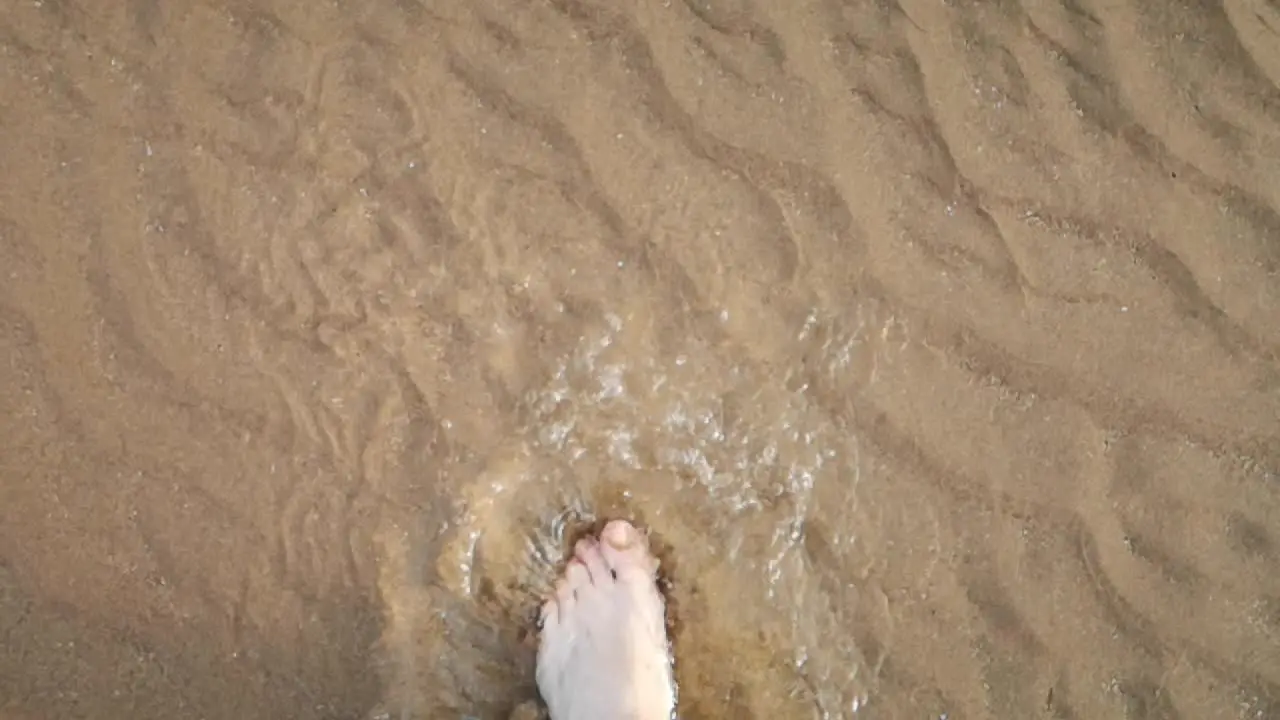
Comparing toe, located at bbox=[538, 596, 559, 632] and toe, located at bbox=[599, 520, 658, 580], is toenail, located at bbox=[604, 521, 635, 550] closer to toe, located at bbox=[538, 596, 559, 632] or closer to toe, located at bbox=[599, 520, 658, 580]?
toe, located at bbox=[599, 520, 658, 580]

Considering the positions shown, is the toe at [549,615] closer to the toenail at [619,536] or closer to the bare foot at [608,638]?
the bare foot at [608,638]

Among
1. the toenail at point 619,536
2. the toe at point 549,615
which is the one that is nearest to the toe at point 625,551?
the toenail at point 619,536

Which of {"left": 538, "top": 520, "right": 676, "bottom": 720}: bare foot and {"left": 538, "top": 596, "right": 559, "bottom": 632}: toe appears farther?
{"left": 538, "top": 596, "right": 559, "bottom": 632}: toe

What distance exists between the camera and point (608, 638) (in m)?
1.66

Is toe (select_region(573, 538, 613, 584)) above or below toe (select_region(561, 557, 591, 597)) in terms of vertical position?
above

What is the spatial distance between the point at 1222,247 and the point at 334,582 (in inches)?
60.4

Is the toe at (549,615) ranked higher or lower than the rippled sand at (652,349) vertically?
lower

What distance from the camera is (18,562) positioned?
168 cm

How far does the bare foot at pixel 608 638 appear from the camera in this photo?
1.61 m

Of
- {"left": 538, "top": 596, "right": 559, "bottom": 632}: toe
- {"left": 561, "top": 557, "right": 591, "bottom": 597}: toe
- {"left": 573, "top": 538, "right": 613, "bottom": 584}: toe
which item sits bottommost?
{"left": 538, "top": 596, "right": 559, "bottom": 632}: toe

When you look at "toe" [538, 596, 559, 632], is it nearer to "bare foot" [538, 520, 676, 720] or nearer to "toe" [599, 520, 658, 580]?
"bare foot" [538, 520, 676, 720]

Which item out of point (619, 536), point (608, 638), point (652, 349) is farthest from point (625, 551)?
point (652, 349)

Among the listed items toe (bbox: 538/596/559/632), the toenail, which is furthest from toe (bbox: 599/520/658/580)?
toe (bbox: 538/596/559/632)

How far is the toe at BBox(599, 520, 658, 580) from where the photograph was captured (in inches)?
67.5
